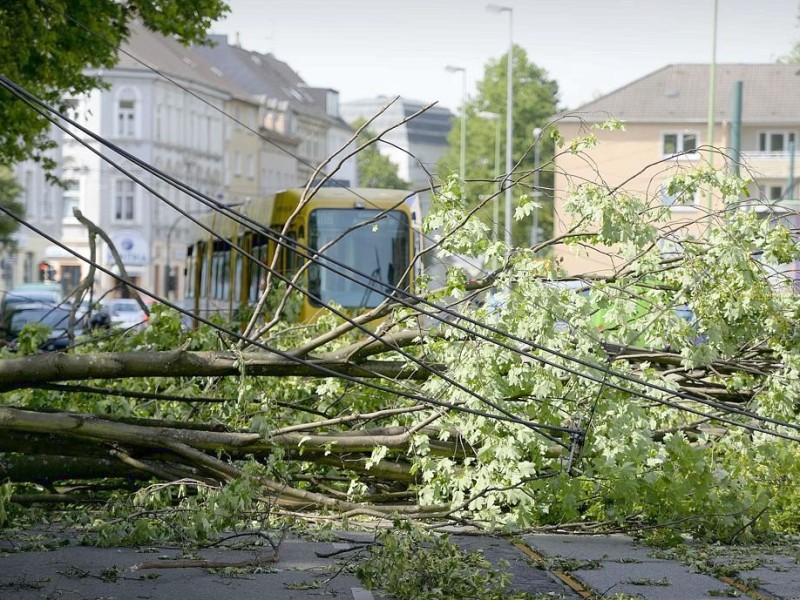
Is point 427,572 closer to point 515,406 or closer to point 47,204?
point 515,406

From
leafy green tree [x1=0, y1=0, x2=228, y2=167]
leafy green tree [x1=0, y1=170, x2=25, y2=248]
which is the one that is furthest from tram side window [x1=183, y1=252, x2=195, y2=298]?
leafy green tree [x1=0, y1=170, x2=25, y2=248]

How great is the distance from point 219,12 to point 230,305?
532 centimetres

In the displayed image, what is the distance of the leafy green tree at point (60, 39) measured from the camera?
19.0 meters

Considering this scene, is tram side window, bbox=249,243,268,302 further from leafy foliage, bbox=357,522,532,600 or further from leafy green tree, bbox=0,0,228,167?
leafy foliage, bbox=357,522,532,600

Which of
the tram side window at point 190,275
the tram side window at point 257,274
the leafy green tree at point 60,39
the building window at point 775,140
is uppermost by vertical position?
the building window at point 775,140

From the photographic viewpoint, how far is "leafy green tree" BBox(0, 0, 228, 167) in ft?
62.2

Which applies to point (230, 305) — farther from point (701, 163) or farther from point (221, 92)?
point (221, 92)

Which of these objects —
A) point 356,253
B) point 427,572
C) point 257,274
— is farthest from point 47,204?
point 427,572

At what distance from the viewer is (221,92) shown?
89125 millimetres

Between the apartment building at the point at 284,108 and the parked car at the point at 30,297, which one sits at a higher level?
the apartment building at the point at 284,108

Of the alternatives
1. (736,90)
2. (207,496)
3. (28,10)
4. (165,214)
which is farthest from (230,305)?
(165,214)

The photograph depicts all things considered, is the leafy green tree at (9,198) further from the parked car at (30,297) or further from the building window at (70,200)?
the building window at (70,200)

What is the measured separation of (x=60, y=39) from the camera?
66.0ft

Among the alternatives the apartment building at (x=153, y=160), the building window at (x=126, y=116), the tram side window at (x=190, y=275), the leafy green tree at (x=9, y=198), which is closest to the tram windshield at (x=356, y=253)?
the tram side window at (x=190, y=275)
